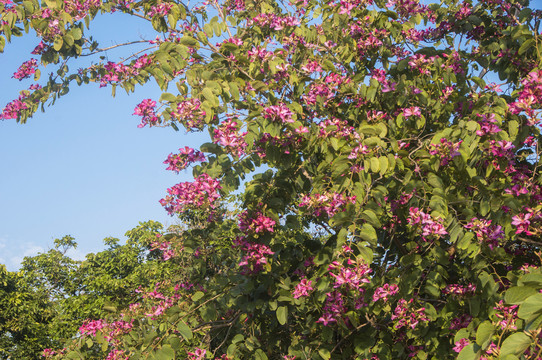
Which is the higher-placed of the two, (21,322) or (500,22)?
(21,322)

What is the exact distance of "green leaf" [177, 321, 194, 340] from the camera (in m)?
3.80

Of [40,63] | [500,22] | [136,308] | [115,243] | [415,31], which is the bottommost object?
[136,308]

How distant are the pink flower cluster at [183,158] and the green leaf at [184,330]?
1175 mm

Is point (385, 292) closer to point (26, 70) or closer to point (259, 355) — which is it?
point (259, 355)

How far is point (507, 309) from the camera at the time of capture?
3.23 metres

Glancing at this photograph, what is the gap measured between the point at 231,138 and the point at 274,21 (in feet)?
5.51

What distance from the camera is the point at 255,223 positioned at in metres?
3.96

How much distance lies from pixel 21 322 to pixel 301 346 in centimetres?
1208

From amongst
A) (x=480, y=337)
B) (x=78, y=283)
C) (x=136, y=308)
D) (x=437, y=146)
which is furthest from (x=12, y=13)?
(x=78, y=283)

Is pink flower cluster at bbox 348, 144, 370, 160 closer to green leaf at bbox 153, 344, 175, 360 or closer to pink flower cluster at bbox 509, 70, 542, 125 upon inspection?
pink flower cluster at bbox 509, 70, 542, 125

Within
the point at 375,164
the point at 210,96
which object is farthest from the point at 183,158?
the point at 375,164

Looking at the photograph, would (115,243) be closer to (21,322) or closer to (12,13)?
(21,322)

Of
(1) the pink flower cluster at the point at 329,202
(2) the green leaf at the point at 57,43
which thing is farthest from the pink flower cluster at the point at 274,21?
(1) the pink flower cluster at the point at 329,202

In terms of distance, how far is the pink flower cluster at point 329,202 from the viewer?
135 inches
